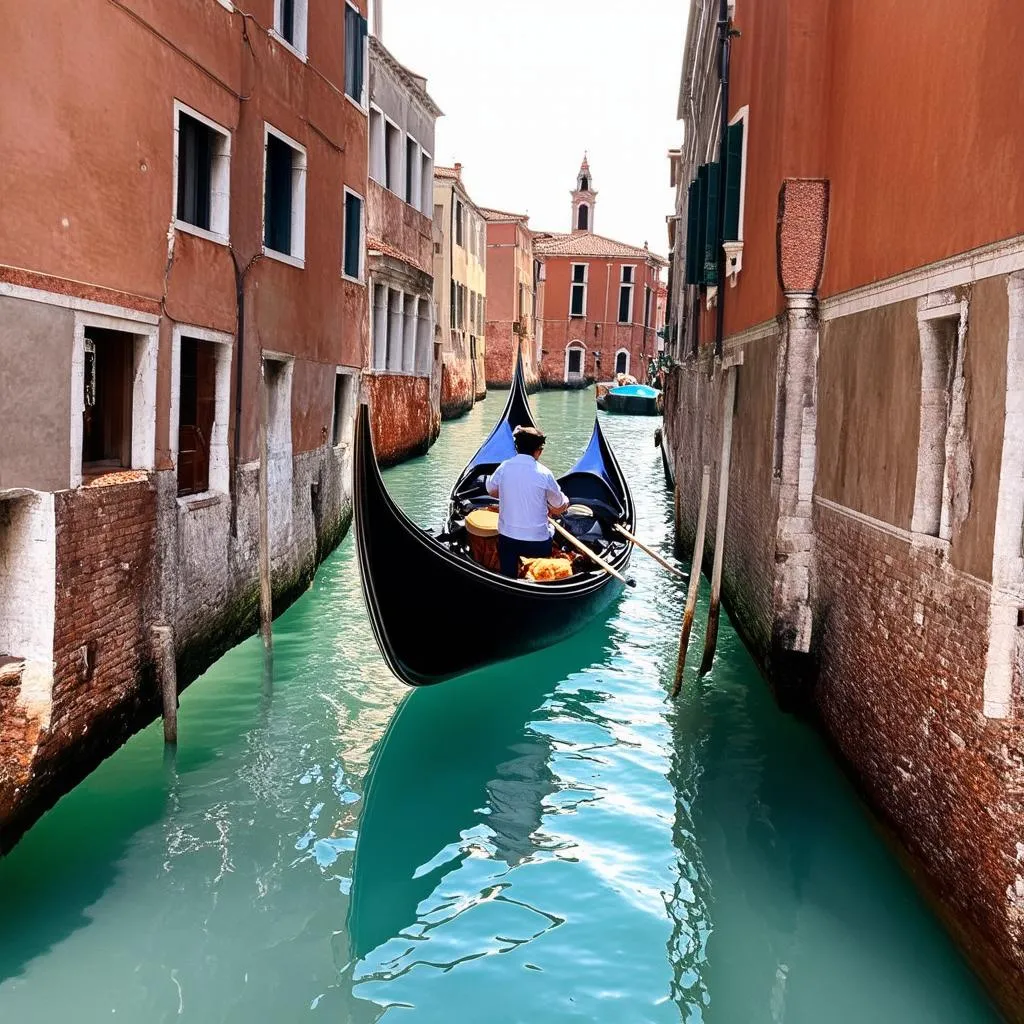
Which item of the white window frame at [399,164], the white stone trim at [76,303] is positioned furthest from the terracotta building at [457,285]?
the white stone trim at [76,303]

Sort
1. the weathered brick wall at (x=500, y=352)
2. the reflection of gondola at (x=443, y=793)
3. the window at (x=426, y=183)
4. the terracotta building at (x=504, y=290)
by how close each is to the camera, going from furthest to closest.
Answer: the weathered brick wall at (x=500, y=352) < the terracotta building at (x=504, y=290) < the window at (x=426, y=183) < the reflection of gondola at (x=443, y=793)

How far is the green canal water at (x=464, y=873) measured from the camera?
322 cm

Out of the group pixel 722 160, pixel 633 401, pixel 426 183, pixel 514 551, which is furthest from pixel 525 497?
pixel 633 401

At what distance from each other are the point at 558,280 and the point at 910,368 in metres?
41.7

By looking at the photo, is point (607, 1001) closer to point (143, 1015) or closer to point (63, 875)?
point (143, 1015)

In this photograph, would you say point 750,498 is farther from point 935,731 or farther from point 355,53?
point 355,53

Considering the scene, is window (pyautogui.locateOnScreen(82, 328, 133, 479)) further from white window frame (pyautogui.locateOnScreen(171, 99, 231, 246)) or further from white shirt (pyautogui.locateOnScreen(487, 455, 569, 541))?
white shirt (pyautogui.locateOnScreen(487, 455, 569, 541))

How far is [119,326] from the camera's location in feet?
15.8

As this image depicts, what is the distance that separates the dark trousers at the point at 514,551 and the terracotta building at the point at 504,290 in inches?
1117

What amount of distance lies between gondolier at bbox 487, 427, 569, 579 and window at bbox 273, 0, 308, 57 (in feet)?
11.2

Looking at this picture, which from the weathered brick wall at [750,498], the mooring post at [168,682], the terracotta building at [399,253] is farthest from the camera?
the terracotta building at [399,253]

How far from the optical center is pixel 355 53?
31.0 feet

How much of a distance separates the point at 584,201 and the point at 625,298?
13089 mm

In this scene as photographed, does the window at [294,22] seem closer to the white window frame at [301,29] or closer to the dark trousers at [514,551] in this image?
the white window frame at [301,29]
